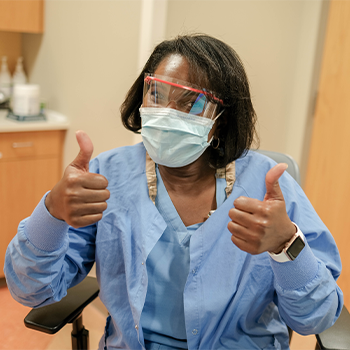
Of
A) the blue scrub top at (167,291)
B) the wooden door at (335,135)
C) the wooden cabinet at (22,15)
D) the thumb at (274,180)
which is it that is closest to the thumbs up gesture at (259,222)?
the thumb at (274,180)

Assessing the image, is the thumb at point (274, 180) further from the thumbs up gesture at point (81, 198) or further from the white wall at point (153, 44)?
the white wall at point (153, 44)

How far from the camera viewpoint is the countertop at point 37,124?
2.17 m

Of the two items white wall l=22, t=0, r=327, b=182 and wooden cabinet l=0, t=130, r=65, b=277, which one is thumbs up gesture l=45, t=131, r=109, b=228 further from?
wooden cabinet l=0, t=130, r=65, b=277

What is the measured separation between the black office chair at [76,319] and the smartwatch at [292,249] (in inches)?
12.1

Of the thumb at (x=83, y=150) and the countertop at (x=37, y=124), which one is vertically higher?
the thumb at (x=83, y=150)

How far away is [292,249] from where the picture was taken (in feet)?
2.82

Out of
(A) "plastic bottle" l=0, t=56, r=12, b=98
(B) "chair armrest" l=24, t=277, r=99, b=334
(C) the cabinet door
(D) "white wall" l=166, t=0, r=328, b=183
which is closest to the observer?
(B) "chair armrest" l=24, t=277, r=99, b=334

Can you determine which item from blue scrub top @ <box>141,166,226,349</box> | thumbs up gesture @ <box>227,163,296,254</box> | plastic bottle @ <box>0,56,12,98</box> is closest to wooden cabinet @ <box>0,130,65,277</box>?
plastic bottle @ <box>0,56,12,98</box>

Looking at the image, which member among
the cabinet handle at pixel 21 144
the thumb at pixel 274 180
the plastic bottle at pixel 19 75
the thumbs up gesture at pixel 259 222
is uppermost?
the plastic bottle at pixel 19 75

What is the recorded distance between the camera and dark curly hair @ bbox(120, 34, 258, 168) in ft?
3.53

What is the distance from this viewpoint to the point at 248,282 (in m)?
1.08

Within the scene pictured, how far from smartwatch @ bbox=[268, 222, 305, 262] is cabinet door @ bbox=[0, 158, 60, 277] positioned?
70.4 inches

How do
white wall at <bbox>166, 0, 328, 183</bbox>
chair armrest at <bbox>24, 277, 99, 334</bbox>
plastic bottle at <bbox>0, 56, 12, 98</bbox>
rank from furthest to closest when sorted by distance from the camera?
plastic bottle at <bbox>0, 56, 12, 98</bbox> → white wall at <bbox>166, 0, 328, 183</bbox> → chair armrest at <bbox>24, 277, 99, 334</bbox>

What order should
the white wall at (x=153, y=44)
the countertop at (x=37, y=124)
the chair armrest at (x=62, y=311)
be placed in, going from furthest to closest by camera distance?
the countertop at (x=37, y=124) → the white wall at (x=153, y=44) → the chair armrest at (x=62, y=311)
